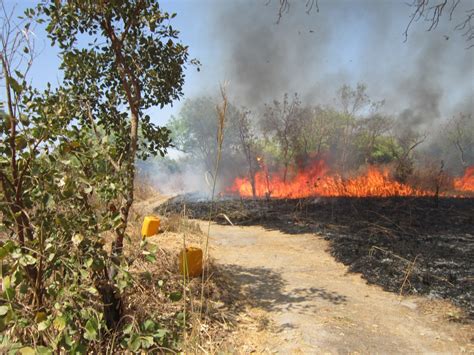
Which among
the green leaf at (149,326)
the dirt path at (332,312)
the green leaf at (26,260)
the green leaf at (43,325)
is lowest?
the dirt path at (332,312)

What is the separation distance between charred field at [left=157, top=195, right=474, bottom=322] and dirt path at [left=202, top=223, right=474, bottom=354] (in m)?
0.42

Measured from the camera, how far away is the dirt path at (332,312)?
387 cm

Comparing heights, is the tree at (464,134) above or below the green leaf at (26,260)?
above

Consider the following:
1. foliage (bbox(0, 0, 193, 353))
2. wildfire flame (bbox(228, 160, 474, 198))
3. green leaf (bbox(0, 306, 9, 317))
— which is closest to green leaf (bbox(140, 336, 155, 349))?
foliage (bbox(0, 0, 193, 353))

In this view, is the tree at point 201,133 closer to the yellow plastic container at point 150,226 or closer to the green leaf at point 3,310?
the yellow plastic container at point 150,226

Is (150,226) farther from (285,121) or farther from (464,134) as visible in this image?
(464,134)

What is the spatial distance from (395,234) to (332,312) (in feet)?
16.0

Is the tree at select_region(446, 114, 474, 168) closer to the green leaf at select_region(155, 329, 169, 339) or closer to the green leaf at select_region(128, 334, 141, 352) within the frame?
the green leaf at select_region(155, 329, 169, 339)

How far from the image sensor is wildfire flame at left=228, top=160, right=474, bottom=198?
690 inches

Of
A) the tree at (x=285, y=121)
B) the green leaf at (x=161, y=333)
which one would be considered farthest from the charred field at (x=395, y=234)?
the tree at (x=285, y=121)

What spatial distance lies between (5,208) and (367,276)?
5.75m

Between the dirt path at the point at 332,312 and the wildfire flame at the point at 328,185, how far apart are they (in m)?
8.99

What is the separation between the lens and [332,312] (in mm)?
4633

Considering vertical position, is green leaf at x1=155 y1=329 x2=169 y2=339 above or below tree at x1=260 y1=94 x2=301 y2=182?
below
